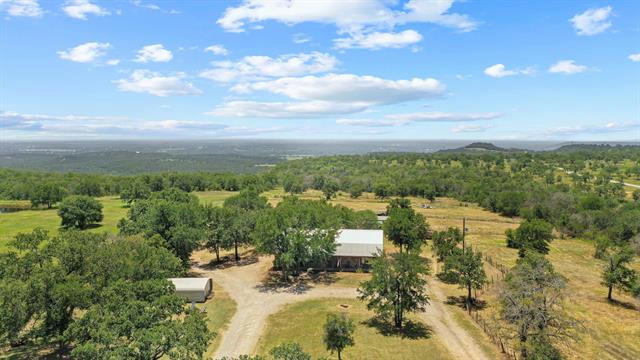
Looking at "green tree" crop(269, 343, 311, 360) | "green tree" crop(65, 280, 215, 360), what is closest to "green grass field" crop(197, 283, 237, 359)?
"green tree" crop(65, 280, 215, 360)

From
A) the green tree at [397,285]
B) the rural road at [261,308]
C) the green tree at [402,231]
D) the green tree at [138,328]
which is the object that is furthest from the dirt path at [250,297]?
the green tree at [402,231]

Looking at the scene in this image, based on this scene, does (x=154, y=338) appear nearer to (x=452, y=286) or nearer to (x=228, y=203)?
(x=452, y=286)

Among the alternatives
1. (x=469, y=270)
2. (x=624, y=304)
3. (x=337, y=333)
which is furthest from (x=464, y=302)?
(x=337, y=333)

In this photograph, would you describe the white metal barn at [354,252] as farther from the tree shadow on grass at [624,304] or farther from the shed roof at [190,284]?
the tree shadow on grass at [624,304]

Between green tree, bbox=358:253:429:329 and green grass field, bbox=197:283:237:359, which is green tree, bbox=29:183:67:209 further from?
green tree, bbox=358:253:429:329

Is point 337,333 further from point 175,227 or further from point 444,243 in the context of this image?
point 444,243

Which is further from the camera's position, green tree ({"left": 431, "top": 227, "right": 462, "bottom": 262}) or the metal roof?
green tree ({"left": 431, "top": 227, "right": 462, "bottom": 262})

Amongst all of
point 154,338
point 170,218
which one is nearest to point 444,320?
point 154,338
